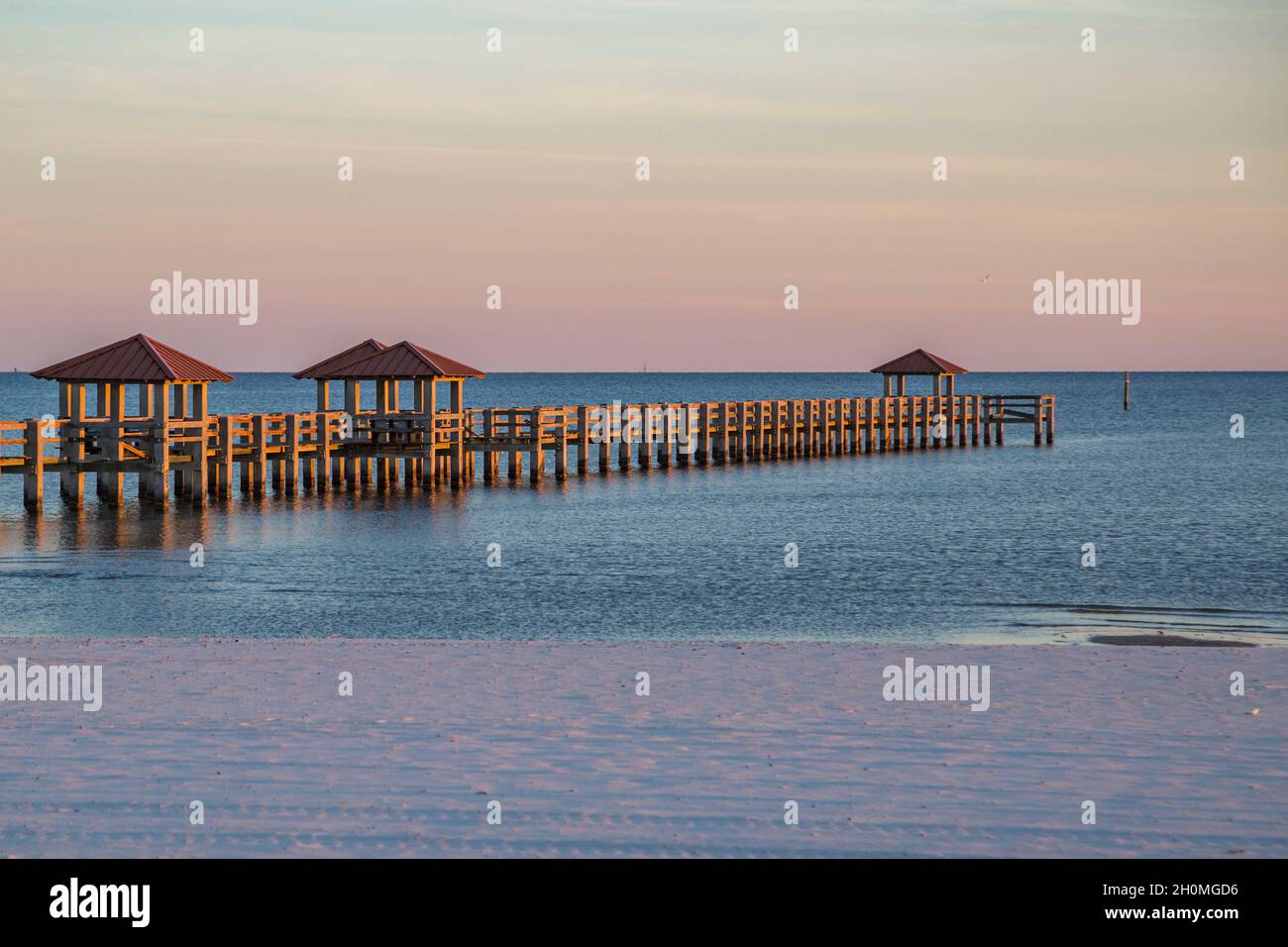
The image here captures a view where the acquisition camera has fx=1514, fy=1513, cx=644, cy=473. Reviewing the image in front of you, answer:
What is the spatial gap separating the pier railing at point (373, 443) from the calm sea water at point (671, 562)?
105 cm

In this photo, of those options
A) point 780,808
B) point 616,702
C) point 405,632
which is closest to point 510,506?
point 405,632

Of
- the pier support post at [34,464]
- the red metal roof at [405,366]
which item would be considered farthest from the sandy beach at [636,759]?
the red metal roof at [405,366]

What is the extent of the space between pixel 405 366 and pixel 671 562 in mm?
15196

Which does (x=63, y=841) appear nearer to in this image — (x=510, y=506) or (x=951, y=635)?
(x=951, y=635)

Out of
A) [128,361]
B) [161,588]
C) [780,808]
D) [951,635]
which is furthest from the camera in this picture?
[128,361]

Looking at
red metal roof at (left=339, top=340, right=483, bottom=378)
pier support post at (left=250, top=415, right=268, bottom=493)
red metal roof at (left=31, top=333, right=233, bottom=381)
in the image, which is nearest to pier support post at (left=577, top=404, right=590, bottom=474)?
red metal roof at (left=339, top=340, right=483, bottom=378)

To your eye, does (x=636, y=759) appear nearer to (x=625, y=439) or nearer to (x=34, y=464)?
(x=34, y=464)

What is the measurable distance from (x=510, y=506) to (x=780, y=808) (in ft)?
88.6

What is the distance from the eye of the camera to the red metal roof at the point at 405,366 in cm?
3722

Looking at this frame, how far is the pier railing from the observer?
3102cm

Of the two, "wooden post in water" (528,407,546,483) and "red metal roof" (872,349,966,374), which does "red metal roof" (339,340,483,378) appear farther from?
"red metal roof" (872,349,966,374)

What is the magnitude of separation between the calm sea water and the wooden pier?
1.10 m
